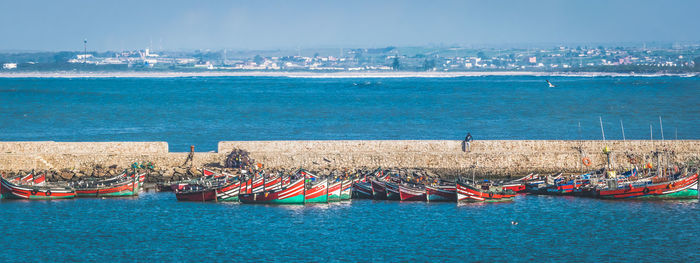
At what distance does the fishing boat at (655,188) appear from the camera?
2284 cm

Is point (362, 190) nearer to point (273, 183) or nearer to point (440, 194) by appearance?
point (440, 194)

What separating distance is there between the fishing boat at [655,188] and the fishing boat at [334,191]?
6.13m

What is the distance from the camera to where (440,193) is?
22828 millimetres

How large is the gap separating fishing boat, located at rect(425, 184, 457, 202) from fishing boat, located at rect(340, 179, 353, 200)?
1795mm

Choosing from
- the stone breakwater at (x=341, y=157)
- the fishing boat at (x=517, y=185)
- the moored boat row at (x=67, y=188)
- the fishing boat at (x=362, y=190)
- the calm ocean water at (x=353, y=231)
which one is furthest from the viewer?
the stone breakwater at (x=341, y=157)

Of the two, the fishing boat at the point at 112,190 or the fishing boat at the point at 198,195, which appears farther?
the fishing boat at the point at 112,190

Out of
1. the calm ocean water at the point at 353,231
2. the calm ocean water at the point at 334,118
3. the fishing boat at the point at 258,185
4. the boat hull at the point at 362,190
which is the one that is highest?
the fishing boat at the point at 258,185

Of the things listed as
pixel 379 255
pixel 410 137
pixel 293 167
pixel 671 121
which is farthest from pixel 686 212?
pixel 671 121

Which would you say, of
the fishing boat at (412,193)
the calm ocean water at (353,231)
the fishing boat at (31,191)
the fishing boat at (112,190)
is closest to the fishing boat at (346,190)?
the calm ocean water at (353,231)

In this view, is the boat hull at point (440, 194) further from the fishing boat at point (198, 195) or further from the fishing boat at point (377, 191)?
the fishing boat at point (198, 195)

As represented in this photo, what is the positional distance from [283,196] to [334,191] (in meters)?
1.19

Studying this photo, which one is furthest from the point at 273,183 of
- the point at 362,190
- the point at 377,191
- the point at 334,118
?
the point at 334,118

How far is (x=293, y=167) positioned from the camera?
26.3 m

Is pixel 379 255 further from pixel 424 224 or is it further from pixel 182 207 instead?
pixel 182 207
